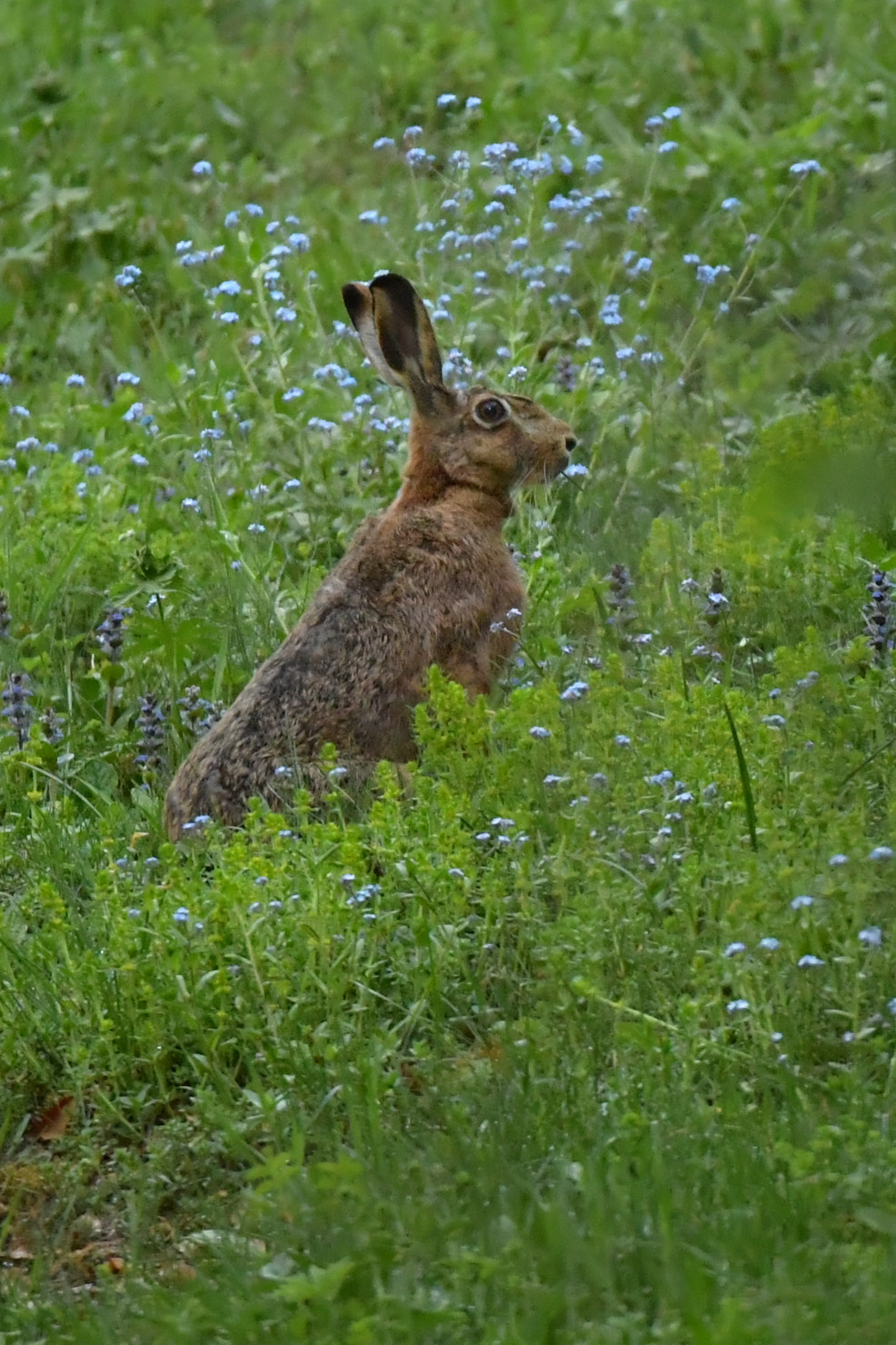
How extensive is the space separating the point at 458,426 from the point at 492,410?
120mm

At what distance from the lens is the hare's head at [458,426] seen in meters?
6.80

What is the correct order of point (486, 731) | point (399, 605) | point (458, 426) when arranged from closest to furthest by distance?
point (486, 731) < point (399, 605) < point (458, 426)

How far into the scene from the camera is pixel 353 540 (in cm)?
662

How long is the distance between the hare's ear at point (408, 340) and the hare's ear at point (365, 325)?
0.07 ft

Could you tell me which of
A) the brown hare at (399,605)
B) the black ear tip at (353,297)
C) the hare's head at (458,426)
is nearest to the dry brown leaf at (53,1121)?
the brown hare at (399,605)

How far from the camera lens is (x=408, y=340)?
675 centimetres

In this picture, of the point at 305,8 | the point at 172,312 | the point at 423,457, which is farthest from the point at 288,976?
the point at 305,8

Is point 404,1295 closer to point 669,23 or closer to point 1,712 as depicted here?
point 1,712

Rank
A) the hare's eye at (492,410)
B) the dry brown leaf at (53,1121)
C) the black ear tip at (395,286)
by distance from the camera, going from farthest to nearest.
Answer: the hare's eye at (492,410) < the black ear tip at (395,286) < the dry brown leaf at (53,1121)

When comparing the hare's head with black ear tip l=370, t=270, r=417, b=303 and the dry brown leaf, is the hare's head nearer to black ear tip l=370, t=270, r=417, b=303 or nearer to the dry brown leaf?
black ear tip l=370, t=270, r=417, b=303

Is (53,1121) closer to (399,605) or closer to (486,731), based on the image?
(486,731)

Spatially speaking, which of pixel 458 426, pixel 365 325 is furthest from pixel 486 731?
pixel 365 325

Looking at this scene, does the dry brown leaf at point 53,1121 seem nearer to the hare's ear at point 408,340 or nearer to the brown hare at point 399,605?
the brown hare at point 399,605

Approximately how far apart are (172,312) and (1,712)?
3.52m
